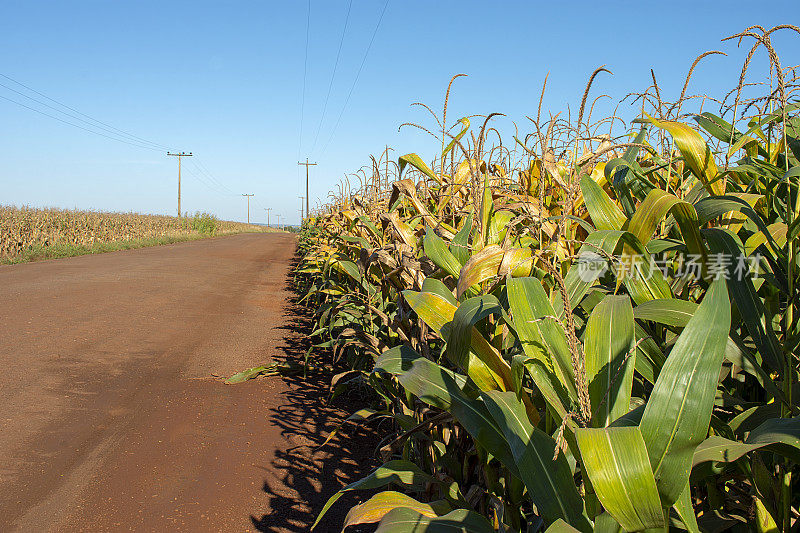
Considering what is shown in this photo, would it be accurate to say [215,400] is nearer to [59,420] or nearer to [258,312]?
[59,420]

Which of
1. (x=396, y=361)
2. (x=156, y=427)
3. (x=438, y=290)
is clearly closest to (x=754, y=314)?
(x=438, y=290)

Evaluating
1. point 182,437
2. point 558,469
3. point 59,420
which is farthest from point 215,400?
point 558,469

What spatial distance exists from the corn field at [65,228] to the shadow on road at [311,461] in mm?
14079

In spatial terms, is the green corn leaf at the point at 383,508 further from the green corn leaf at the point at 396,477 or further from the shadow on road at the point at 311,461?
the shadow on road at the point at 311,461

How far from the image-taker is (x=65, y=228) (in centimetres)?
2044

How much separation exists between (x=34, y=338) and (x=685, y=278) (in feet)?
19.4

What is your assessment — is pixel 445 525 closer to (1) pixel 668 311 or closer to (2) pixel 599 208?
(1) pixel 668 311

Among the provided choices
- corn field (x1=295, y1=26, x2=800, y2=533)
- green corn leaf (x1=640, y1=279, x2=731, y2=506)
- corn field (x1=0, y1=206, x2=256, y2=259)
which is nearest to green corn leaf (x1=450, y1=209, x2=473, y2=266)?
corn field (x1=295, y1=26, x2=800, y2=533)

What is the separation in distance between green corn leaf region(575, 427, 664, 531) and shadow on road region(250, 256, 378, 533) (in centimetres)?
151

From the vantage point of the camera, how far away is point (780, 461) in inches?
45.4

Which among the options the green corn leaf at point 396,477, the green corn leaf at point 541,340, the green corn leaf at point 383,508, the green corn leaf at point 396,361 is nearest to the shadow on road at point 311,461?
the green corn leaf at point 396,477

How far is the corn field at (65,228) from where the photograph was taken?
16266 mm

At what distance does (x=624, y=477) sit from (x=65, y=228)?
78.6 ft

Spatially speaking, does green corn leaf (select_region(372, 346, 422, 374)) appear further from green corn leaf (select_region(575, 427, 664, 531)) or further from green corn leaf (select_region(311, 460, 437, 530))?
green corn leaf (select_region(575, 427, 664, 531))
